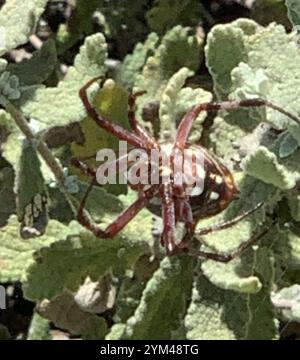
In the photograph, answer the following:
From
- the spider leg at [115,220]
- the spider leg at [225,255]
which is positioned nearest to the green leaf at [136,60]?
the spider leg at [115,220]

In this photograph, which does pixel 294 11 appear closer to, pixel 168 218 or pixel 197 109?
pixel 197 109

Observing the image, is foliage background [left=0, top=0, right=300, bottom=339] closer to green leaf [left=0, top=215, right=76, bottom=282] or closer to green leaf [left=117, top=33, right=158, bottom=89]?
green leaf [left=0, top=215, right=76, bottom=282]

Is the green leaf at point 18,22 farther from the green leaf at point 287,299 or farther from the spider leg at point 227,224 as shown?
the green leaf at point 287,299

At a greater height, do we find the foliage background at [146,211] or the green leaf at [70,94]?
the green leaf at [70,94]

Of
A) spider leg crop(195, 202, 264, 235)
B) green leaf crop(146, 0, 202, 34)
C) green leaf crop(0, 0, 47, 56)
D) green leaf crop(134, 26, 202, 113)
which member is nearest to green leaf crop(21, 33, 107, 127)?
green leaf crop(0, 0, 47, 56)

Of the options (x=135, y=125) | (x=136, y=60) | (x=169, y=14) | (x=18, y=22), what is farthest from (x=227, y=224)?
(x=169, y=14)
